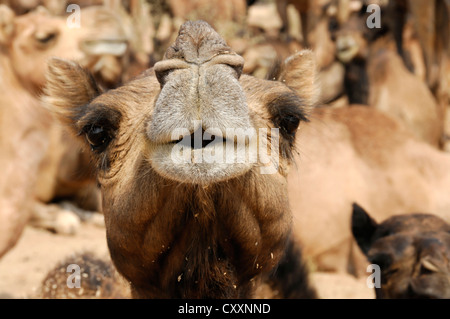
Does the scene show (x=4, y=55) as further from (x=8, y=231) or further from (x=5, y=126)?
(x=8, y=231)

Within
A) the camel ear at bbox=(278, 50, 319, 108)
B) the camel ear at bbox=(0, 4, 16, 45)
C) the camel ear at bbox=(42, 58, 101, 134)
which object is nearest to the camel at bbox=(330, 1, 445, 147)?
the camel ear at bbox=(0, 4, 16, 45)

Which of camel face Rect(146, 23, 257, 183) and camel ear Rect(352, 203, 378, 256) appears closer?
camel face Rect(146, 23, 257, 183)

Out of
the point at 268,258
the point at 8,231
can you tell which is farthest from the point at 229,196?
the point at 8,231

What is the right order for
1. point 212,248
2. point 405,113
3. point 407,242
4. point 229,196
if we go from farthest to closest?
1. point 405,113
2. point 407,242
3. point 212,248
4. point 229,196

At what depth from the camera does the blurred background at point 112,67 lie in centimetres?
665

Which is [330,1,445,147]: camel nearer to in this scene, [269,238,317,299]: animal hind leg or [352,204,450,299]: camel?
[352,204,450,299]: camel

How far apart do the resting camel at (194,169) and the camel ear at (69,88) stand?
0.05 ft

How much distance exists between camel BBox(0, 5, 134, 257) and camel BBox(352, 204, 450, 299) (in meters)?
2.21

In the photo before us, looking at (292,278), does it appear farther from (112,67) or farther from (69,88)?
(112,67)

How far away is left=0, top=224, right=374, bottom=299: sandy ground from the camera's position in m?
6.20

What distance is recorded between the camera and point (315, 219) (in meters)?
7.53

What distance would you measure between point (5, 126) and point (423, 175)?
476cm

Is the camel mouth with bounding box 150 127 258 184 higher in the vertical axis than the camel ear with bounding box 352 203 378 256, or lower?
higher
